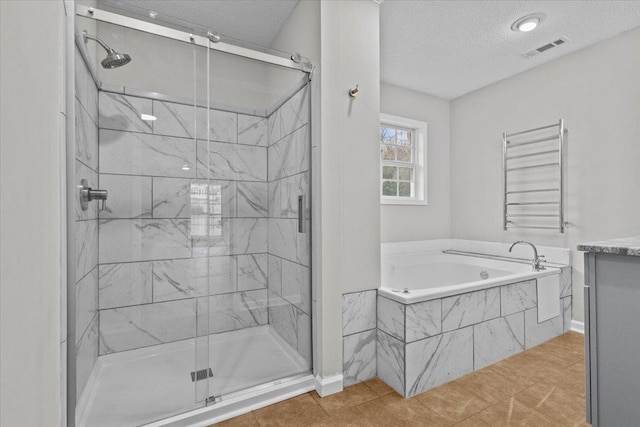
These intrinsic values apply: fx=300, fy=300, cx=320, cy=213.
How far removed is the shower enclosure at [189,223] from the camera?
1.70 metres

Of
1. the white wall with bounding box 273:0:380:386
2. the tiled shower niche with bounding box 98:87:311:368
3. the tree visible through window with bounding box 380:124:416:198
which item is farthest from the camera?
the tree visible through window with bounding box 380:124:416:198

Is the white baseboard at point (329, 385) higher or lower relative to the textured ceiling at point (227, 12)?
lower

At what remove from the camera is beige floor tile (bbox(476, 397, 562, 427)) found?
148 cm

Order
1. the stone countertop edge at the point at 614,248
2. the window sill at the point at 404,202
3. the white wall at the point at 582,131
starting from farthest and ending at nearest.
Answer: the window sill at the point at 404,202 < the white wall at the point at 582,131 < the stone countertop edge at the point at 614,248

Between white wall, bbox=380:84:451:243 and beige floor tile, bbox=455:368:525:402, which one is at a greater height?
white wall, bbox=380:84:451:243

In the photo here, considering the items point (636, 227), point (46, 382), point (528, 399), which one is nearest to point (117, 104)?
point (46, 382)

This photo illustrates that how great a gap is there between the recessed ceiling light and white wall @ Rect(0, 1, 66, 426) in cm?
288

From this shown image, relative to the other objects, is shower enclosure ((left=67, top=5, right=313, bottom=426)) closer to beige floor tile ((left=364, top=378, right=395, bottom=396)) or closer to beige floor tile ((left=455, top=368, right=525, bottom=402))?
beige floor tile ((left=364, top=378, right=395, bottom=396))

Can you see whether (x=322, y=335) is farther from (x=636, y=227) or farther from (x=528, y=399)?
(x=636, y=227)

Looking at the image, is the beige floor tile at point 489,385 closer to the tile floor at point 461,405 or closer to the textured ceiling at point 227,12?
the tile floor at point 461,405

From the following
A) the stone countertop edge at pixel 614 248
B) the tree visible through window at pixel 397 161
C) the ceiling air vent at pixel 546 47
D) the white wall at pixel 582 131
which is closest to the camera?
the stone countertop edge at pixel 614 248

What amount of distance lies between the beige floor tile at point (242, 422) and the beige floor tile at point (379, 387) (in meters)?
0.71

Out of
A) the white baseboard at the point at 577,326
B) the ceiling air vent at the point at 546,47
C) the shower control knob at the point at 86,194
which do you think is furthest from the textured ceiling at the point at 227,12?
the white baseboard at the point at 577,326

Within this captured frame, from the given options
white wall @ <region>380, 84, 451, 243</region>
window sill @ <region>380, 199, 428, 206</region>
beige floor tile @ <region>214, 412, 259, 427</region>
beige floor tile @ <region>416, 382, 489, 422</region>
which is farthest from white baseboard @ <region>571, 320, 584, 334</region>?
beige floor tile @ <region>214, 412, 259, 427</region>
